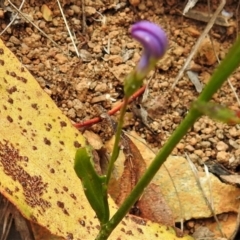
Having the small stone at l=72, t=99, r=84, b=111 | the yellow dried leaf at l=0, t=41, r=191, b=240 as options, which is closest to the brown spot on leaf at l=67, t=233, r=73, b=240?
the yellow dried leaf at l=0, t=41, r=191, b=240

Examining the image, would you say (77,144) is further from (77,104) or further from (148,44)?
(148,44)

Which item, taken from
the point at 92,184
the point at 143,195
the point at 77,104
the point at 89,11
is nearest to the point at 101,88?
the point at 77,104

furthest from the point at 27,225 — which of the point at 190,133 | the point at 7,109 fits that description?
the point at 190,133

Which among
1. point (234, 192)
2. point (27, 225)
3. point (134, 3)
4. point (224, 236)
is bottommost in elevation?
point (27, 225)

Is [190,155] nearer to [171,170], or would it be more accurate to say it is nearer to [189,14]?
[171,170]

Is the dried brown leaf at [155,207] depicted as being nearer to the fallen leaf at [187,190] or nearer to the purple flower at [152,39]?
the fallen leaf at [187,190]

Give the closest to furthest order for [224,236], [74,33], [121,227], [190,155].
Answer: [121,227] < [224,236] < [190,155] < [74,33]
